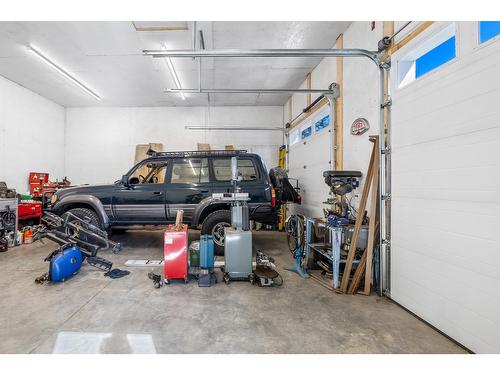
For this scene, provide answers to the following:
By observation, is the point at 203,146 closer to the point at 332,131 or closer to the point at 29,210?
the point at 332,131

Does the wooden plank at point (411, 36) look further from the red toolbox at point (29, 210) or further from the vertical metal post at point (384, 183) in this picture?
the red toolbox at point (29, 210)

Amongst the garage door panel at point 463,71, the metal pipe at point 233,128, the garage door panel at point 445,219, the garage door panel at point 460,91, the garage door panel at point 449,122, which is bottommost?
the garage door panel at point 445,219

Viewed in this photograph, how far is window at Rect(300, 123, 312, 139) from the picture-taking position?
17.1 ft

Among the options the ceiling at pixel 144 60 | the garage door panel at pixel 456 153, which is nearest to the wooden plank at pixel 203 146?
the ceiling at pixel 144 60

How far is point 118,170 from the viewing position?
7297 millimetres

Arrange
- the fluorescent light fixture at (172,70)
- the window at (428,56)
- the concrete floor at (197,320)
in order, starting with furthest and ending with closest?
the fluorescent light fixture at (172,70), the window at (428,56), the concrete floor at (197,320)

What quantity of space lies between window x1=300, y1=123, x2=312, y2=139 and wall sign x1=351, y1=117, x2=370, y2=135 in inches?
70.1

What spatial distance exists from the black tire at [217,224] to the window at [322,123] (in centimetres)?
258

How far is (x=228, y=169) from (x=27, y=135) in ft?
19.8

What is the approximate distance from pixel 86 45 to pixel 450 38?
5.53 metres

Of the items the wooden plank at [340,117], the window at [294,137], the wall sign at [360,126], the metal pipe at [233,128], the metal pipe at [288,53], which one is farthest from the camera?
the metal pipe at [233,128]

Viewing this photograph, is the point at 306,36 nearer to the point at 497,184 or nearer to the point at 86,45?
the point at 497,184

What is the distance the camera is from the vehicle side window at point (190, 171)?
427cm
